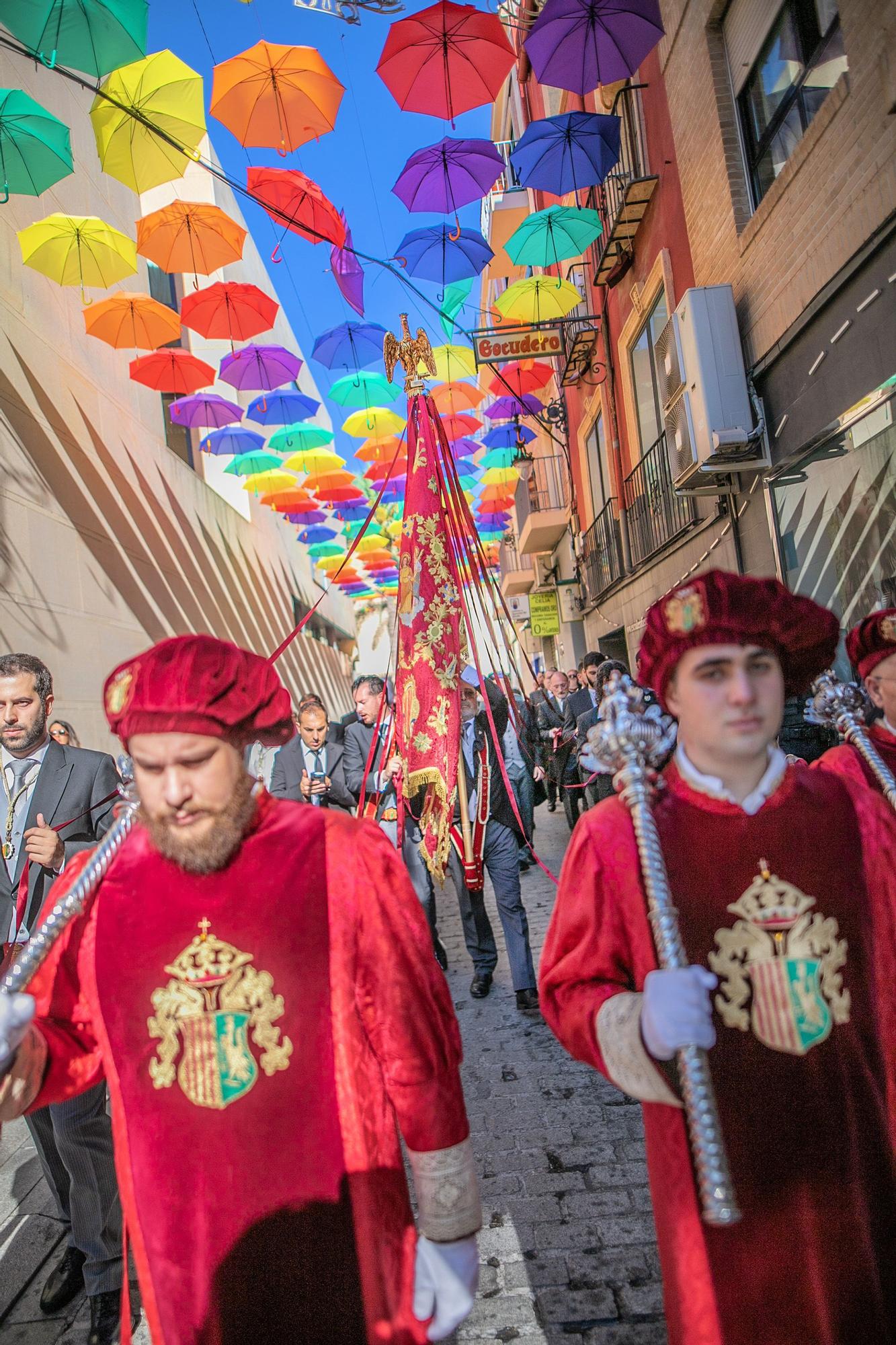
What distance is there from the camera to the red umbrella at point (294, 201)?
7.64 m

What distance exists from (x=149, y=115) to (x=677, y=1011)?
772 cm

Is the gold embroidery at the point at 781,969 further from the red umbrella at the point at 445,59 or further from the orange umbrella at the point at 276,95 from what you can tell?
the orange umbrella at the point at 276,95

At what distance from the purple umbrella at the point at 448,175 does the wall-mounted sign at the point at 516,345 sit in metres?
3.47

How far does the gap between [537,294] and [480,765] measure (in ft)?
27.0

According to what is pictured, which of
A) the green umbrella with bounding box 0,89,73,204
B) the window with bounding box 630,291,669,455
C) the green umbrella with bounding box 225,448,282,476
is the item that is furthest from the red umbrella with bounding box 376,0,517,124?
the green umbrella with bounding box 225,448,282,476

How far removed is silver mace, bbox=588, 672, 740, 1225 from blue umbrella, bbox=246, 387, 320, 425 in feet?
38.9

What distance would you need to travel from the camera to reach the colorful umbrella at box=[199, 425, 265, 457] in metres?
13.4

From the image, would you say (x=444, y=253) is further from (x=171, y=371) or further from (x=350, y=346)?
(x=171, y=371)

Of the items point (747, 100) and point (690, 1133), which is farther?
point (747, 100)

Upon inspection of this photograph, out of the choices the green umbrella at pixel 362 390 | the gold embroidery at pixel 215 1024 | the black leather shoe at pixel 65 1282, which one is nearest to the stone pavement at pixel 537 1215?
the black leather shoe at pixel 65 1282

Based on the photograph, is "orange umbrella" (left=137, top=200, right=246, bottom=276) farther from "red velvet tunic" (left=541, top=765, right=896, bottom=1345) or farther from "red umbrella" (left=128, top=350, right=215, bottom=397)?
"red velvet tunic" (left=541, top=765, right=896, bottom=1345)

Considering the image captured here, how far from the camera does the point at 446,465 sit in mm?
5289

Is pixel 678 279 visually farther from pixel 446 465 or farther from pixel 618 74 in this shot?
pixel 446 465

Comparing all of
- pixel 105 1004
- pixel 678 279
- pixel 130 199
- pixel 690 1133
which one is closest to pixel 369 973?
pixel 105 1004
